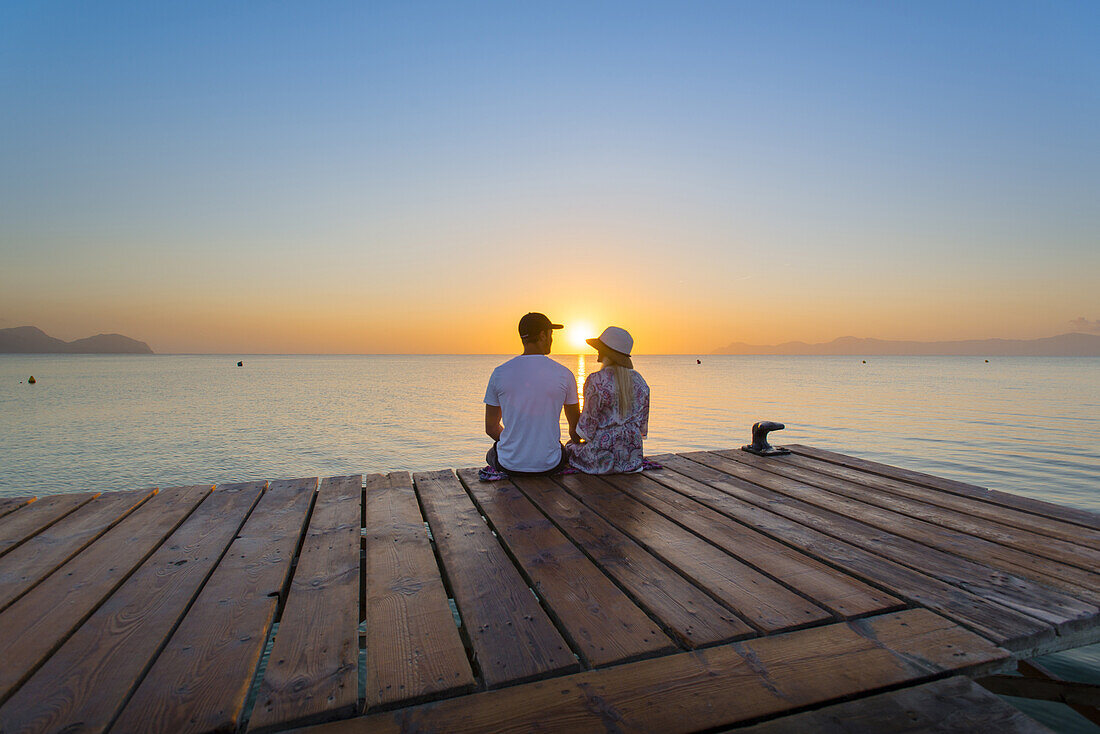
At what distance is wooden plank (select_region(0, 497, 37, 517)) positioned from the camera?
177 inches

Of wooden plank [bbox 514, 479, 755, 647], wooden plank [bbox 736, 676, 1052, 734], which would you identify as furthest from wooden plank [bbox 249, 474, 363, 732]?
wooden plank [bbox 736, 676, 1052, 734]

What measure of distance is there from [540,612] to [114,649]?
1.93 meters

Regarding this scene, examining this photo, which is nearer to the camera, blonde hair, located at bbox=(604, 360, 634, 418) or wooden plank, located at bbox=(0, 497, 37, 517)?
wooden plank, located at bbox=(0, 497, 37, 517)

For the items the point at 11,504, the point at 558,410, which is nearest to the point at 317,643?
the point at 558,410

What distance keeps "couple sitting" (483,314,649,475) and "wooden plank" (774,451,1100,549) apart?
227cm

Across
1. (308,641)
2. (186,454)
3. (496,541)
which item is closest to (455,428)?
(186,454)

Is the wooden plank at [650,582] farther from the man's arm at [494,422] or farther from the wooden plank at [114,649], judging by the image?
the wooden plank at [114,649]

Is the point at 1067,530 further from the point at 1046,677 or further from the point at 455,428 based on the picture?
the point at 455,428

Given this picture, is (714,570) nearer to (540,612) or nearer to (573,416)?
(540,612)

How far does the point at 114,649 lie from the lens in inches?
90.7

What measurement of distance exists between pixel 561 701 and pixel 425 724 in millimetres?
502

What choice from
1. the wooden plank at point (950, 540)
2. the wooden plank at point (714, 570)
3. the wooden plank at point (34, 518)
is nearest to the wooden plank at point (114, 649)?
the wooden plank at point (34, 518)

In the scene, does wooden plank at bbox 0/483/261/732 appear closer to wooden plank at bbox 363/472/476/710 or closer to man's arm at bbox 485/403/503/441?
wooden plank at bbox 363/472/476/710

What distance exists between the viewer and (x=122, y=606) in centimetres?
271
